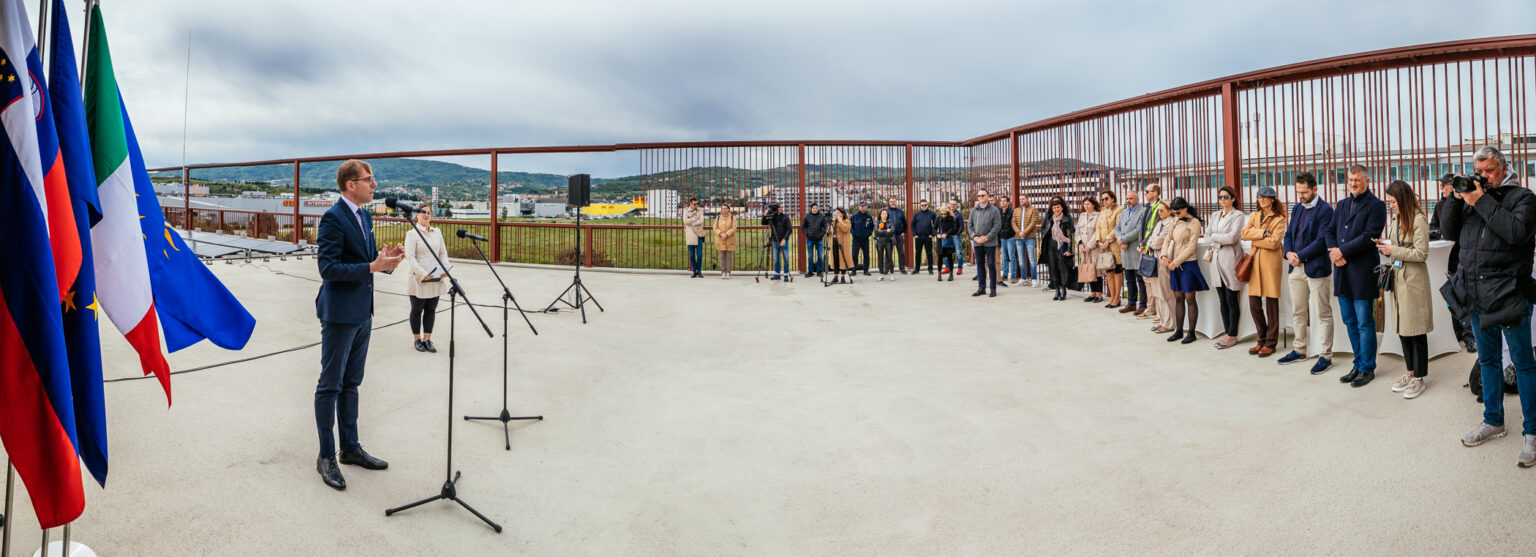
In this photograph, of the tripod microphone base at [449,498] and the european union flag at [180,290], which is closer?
the european union flag at [180,290]

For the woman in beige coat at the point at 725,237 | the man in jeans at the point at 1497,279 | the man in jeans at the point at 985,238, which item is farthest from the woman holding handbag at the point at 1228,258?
the woman in beige coat at the point at 725,237

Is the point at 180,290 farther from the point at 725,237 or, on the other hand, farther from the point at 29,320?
the point at 725,237

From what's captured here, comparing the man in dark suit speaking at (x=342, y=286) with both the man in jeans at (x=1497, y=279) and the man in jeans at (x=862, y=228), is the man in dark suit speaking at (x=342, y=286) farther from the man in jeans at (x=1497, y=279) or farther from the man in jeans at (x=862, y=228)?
the man in jeans at (x=862, y=228)

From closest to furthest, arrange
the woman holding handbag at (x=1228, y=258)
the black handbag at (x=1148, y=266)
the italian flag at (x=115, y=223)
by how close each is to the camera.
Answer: the italian flag at (x=115, y=223), the woman holding handbag at (x=1228, y=258), the black handbag at (x=1148, y=266)

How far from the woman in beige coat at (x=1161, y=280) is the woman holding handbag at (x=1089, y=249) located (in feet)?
4.89

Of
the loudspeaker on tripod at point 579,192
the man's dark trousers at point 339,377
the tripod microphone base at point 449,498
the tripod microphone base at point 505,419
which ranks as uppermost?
the loudspeaker on tripod at point 579,192

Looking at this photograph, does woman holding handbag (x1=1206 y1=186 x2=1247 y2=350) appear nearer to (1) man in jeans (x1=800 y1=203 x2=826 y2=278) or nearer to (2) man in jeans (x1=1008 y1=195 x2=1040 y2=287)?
(2) man in jeans (x1=1008 y1=195 x2=1040 y2=287)

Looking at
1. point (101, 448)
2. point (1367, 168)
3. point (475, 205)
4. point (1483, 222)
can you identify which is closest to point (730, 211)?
point (475, 205)

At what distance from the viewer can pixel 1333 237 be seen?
17.8ft

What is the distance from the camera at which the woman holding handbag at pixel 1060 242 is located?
32.8ft

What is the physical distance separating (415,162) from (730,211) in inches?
283

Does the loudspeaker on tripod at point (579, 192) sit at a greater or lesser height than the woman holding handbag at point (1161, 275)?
greater

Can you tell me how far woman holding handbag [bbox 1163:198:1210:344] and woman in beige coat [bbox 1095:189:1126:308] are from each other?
1610mm

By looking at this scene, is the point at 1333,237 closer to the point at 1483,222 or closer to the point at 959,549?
the point at 1483,222
